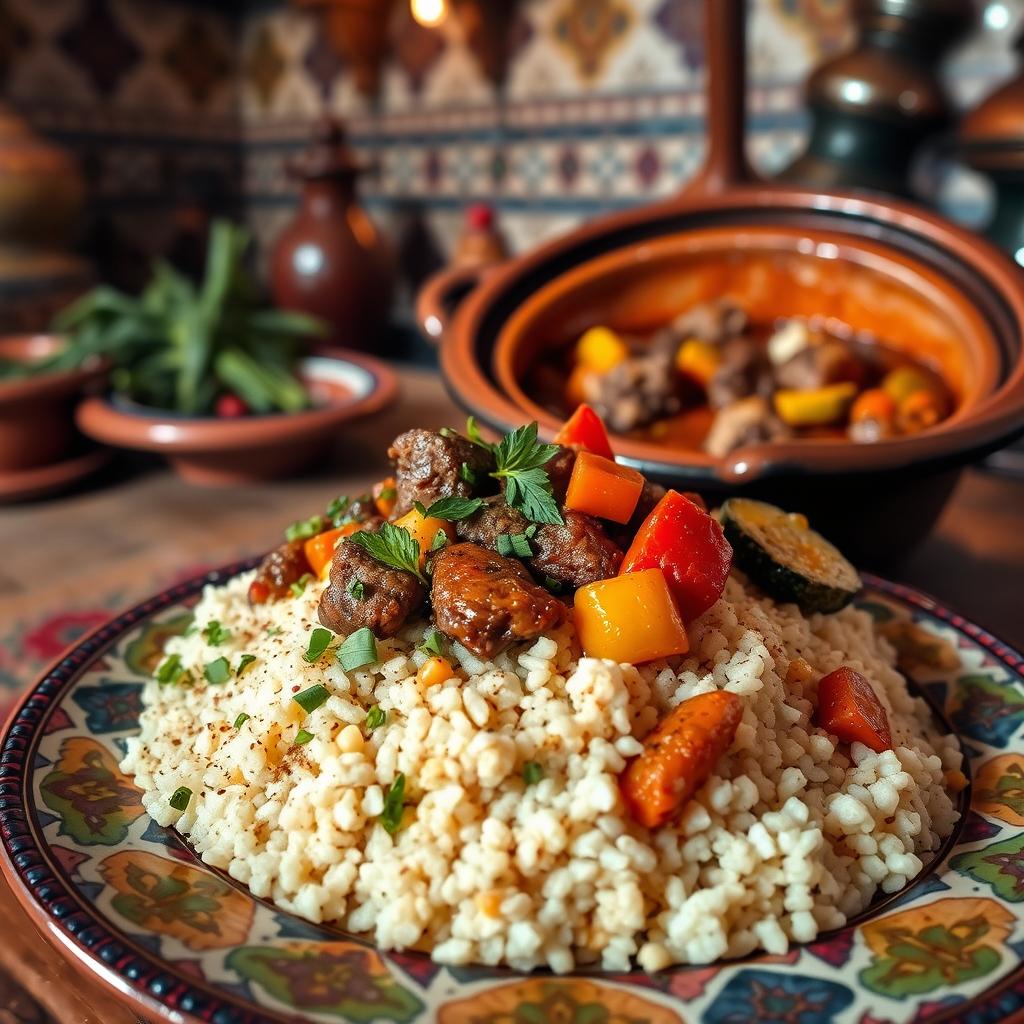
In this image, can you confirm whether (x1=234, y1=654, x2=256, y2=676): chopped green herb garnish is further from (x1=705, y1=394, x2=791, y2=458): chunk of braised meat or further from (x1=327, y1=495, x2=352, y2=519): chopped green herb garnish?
(x1=705, y1=394, x2=791, y2=458): chunk of braised meat

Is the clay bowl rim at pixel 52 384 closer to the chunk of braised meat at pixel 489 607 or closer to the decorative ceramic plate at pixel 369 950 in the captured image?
the decorative ceramic plate at pixel 369 950

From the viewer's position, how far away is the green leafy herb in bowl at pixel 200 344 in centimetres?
297

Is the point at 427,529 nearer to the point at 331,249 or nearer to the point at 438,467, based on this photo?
the point at 438,467

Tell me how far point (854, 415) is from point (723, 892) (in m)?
1.29

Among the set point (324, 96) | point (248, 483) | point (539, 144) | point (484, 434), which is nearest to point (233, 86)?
point (324, 96)

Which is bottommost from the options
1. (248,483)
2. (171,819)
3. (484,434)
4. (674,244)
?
(248,483)

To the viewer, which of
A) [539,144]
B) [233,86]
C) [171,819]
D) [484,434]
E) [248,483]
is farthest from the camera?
[233,86]

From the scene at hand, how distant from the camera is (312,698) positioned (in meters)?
1.10

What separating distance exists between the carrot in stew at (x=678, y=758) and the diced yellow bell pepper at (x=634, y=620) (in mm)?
78

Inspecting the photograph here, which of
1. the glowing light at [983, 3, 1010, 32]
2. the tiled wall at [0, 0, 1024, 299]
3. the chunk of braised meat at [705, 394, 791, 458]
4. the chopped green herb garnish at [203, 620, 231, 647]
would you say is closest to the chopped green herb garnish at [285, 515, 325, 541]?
the chopped green herb garnish at [203, 620, 231, 647]

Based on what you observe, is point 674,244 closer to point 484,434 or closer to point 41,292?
point 484,434

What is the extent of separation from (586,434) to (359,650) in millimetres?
500

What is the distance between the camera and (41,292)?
3.97 meters

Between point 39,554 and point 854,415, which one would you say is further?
point 39,554
